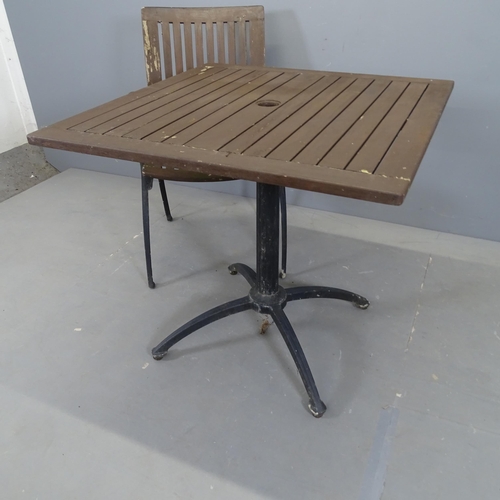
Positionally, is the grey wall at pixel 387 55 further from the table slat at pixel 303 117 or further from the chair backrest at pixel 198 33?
the table slat at pixel 303 117

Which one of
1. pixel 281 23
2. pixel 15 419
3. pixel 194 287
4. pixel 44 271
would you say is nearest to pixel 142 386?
pixel 15 419

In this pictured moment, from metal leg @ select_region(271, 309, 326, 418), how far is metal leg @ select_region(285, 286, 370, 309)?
142 mm

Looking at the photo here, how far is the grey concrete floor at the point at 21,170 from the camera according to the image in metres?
2.70

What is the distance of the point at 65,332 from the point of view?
166 cm

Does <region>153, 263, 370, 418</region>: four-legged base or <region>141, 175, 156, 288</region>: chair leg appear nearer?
<region>153, 263, 370, 418</region>: four-legged base

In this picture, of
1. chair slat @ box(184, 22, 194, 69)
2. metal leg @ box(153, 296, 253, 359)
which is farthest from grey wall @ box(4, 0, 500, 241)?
metal leg @ box(153, 296, 253, 359)

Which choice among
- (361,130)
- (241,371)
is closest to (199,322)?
(241,371)

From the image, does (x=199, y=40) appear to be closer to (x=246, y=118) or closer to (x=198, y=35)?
(x=198, y=35)

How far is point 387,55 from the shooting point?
1.95 metres

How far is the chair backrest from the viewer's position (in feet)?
6.01

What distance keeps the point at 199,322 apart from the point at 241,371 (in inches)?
8.3

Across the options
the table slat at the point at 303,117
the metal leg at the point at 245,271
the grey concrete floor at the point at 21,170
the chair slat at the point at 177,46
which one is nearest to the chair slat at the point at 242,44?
the chair slat at the point at 177,46

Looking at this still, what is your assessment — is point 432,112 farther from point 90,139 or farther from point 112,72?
point 112,72

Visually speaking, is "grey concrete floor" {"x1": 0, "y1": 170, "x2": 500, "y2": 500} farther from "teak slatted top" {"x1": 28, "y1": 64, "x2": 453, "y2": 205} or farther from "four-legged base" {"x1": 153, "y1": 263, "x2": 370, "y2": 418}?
"teak slatted top" {"x1": 28, "y1": 64, "x2": 453, "y2": 205}
